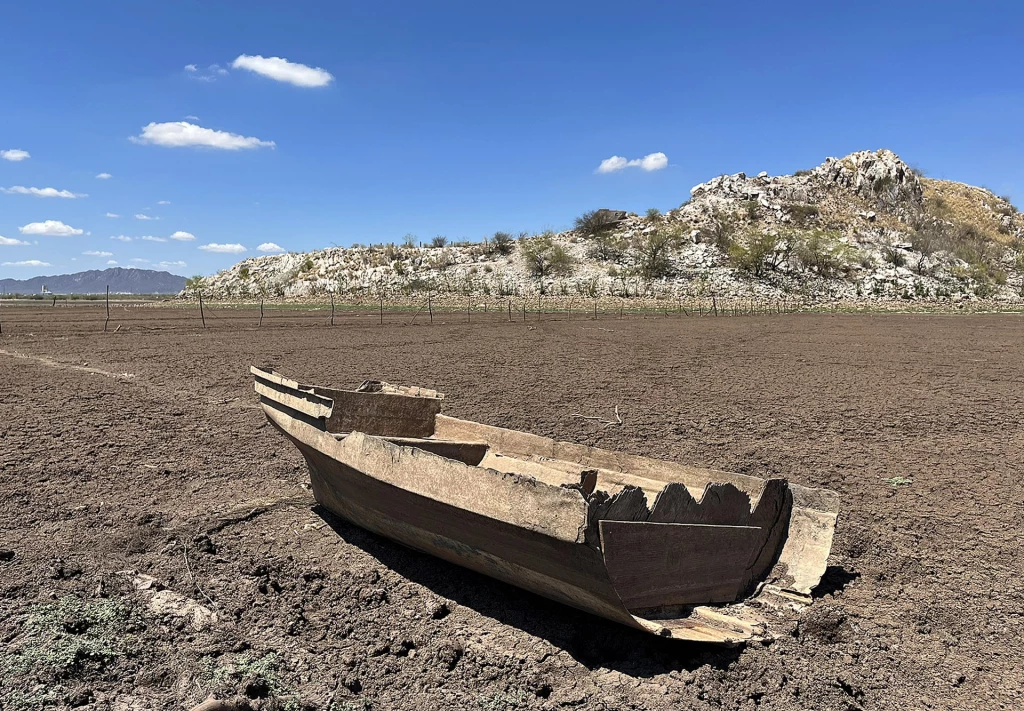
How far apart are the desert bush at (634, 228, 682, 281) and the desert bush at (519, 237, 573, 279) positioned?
642cm

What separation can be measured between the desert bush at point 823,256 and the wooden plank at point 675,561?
191 feet

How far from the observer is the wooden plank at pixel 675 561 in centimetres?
319

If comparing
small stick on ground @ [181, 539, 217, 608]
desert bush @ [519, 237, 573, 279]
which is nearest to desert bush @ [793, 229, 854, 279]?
desert bush @ [519, 237, 573, 279]

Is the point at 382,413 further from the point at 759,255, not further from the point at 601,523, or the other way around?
the point at 759,255

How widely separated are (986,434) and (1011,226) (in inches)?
3599

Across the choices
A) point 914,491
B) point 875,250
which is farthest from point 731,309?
point 914,491

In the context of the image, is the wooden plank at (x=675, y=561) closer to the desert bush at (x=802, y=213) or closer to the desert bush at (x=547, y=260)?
the desert bush at (x=547, y=260)

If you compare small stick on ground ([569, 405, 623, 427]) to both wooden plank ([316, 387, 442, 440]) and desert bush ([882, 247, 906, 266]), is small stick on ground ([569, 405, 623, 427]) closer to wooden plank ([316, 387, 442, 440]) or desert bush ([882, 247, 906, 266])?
wooden plank ([316, 387, 442, 440])

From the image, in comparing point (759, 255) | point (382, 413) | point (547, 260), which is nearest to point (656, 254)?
point (759, 255)

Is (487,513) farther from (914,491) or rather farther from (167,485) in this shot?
(914,491)

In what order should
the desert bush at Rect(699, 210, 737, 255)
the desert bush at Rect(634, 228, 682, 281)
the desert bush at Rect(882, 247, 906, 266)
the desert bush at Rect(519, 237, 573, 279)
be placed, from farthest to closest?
1. the desert bush at Rect(699, 210, 737, 255)
2. the desert bush at Rect(519, 237, 573, 279)
3. the desert bush at Rect(634, 228, 682, 281)
4. the desert bush at Rect(882, 247, 906, 266)

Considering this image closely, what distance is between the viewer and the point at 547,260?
2365 inches

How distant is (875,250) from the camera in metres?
58.5

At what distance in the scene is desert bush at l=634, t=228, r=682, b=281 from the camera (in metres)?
56.1
